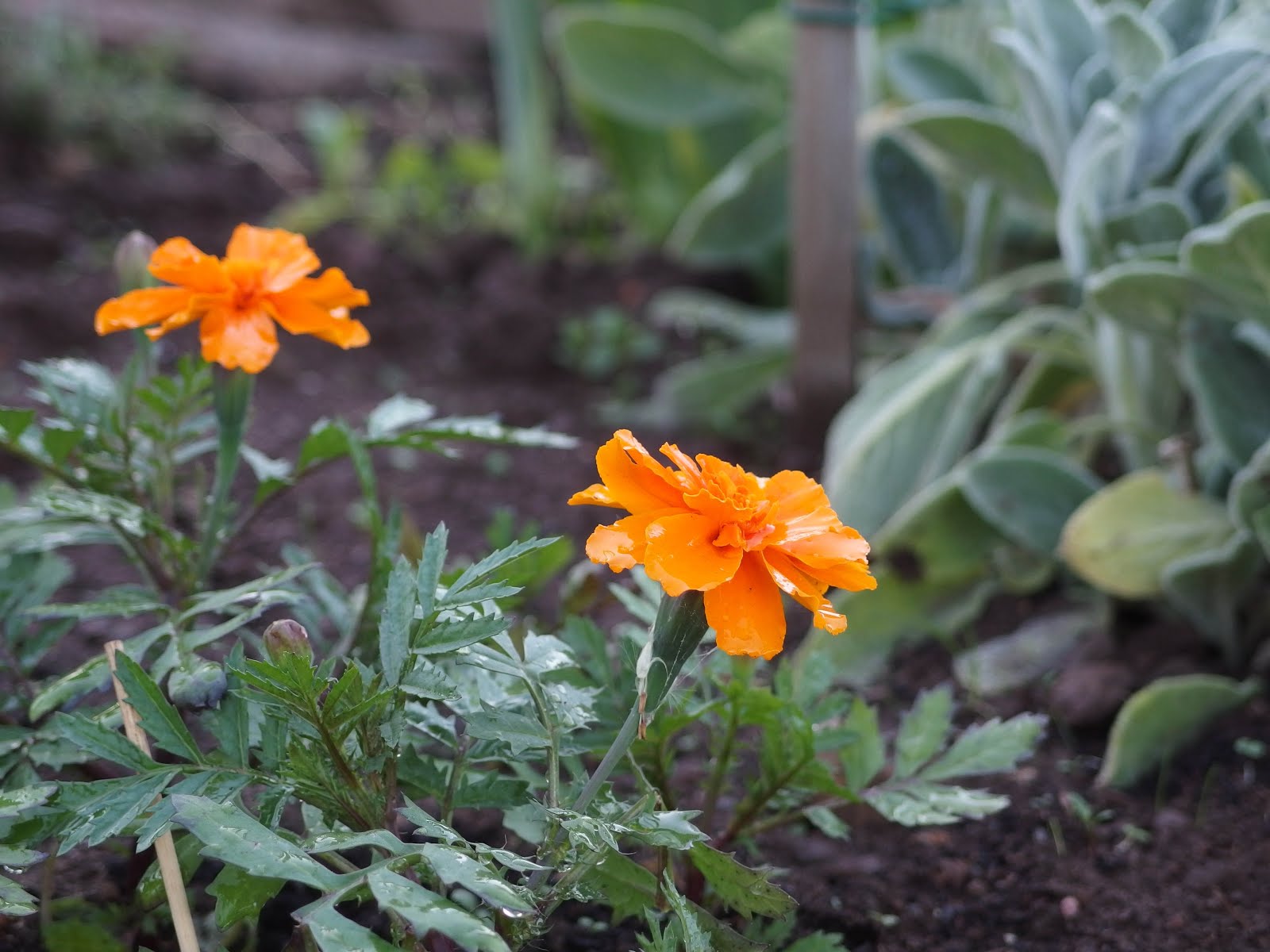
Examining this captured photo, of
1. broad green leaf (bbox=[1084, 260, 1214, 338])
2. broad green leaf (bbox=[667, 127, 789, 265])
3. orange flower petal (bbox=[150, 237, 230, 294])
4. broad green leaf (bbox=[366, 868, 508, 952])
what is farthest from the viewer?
broad green leaf (bbox=[667, 127, 789, 265])

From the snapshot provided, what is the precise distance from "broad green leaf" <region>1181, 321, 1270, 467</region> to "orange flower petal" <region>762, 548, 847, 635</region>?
783 mm

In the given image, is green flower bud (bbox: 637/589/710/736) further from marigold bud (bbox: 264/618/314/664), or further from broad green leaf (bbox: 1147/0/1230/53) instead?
broad green leaf (bbox: 1147/0/1230/53)

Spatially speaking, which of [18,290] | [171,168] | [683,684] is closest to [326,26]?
[171,168]

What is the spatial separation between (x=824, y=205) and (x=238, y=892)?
52.4 inches

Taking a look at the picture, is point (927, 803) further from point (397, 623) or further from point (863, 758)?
point (397, 623)

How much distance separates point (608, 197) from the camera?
9.59 feet

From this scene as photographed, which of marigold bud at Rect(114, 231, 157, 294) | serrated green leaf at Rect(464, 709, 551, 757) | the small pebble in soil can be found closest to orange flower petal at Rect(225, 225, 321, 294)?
marigold bud at Rect(114, 231, 157, 294)

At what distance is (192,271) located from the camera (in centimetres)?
92

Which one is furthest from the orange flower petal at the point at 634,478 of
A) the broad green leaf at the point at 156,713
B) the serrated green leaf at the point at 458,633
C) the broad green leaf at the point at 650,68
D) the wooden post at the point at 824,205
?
the broad green leaf at the point at 650,68

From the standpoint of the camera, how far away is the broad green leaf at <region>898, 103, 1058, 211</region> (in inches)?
59.5

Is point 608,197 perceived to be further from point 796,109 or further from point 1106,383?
point 1106,383

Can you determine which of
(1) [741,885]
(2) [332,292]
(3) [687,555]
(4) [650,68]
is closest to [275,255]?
(2) [332,292]

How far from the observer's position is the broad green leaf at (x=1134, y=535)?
134cm

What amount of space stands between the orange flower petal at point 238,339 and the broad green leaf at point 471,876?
0.38m
